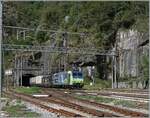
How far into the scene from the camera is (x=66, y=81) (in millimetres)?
57938

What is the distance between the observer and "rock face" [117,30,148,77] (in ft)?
200

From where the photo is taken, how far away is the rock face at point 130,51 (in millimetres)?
60900

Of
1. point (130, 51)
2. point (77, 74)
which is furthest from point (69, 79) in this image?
point (130, 51)

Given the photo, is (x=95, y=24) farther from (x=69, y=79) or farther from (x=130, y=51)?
(x=69, y=79)

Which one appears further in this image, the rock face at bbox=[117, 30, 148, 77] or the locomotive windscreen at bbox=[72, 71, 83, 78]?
the rock face at bbox=[117, 30, 148, 77]

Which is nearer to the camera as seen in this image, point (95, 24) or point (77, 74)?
point (77, 74)

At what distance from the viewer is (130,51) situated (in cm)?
6412

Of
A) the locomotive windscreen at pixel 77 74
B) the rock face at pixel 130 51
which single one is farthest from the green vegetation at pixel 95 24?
the locomotive windscreen at pixel 77 74

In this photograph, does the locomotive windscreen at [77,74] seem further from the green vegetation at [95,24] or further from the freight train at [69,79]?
the green vegetation at [95,24]

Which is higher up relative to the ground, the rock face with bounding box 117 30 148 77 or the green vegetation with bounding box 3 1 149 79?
the green vegetation with bounding box 3 1 149 79

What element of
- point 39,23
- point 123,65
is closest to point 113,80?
point 123,65

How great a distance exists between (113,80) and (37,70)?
28.1 m

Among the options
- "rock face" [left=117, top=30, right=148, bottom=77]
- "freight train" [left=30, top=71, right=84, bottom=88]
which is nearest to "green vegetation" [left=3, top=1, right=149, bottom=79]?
"rock face" [left=117, top=30, right=148, bottom=77]

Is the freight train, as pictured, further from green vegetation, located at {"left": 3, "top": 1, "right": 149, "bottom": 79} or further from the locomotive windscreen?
green vegetation, located at {"left": 3, "top": 1, "right": 149, "bottom": 79}
